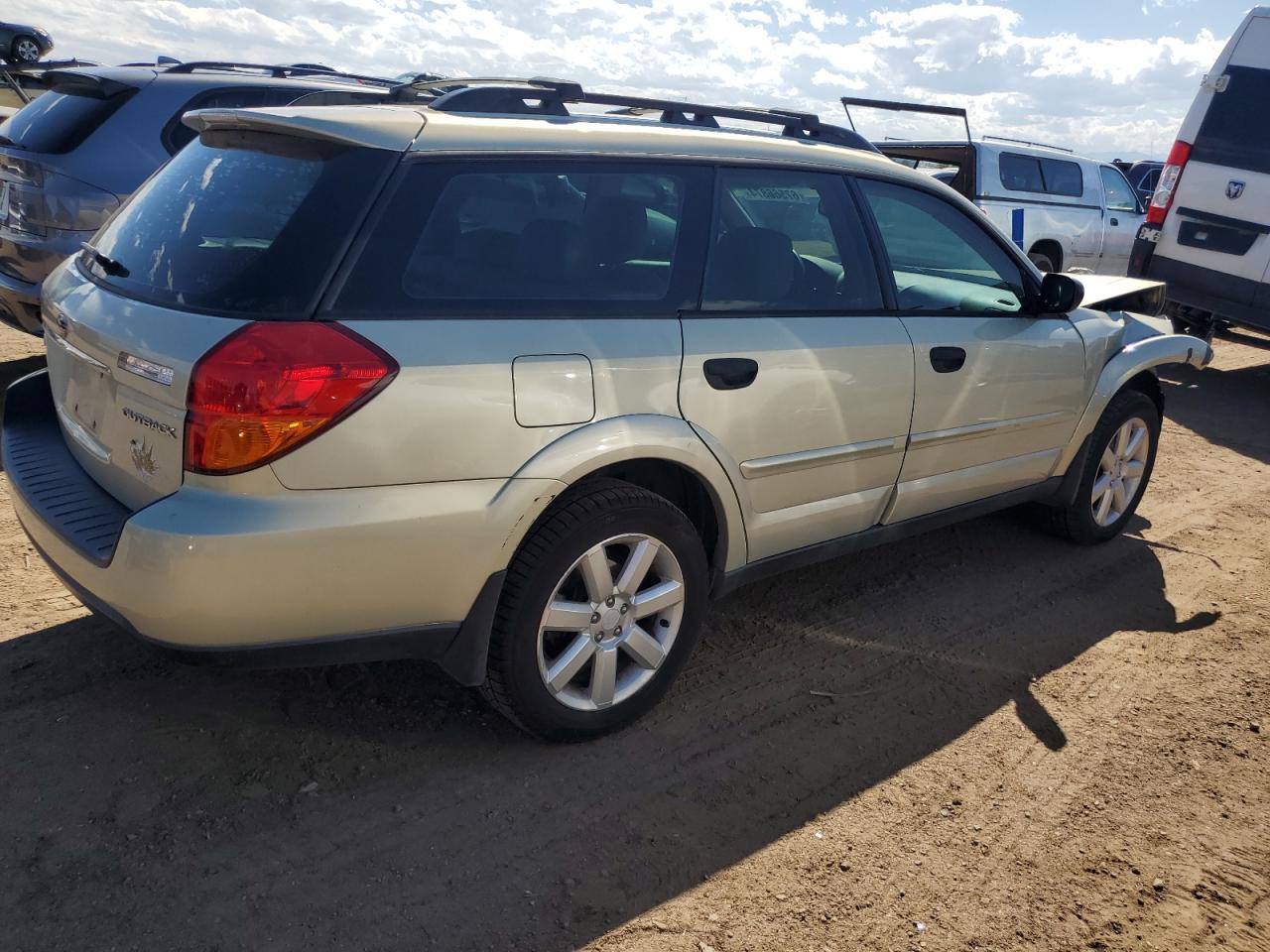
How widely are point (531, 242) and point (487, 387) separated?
0.49 meters

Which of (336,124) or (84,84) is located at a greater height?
(336,124)

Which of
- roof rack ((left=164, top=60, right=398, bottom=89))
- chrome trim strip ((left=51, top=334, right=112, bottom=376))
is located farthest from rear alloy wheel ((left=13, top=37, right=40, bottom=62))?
chrome trim strip ((left=51, top=334, right=112, bottom=376))

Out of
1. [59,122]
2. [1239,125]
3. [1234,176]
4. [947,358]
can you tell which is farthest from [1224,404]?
[59,122]

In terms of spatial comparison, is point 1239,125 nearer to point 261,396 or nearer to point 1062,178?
point 1062,178

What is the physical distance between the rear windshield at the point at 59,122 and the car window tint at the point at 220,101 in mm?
277

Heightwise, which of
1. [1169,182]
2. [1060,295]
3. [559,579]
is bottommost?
[559,579]

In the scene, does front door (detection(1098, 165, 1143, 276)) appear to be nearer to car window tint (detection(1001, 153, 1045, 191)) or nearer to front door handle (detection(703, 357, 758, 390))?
car window tint (detection(1001, 153, 1045, 191))

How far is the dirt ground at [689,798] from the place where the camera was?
2.40 meters

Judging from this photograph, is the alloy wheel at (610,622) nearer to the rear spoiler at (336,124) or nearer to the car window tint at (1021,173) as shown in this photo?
the rear spoiler at (336,124)

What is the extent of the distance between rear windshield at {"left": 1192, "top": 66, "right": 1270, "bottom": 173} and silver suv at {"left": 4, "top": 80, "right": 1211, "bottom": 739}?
6.17 m

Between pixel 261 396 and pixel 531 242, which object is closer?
pixel 261 396

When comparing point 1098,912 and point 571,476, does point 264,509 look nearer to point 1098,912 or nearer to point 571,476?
point 571,476

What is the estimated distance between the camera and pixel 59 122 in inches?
213

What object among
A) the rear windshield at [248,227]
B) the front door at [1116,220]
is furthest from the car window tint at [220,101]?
the front door at [1116,220]
